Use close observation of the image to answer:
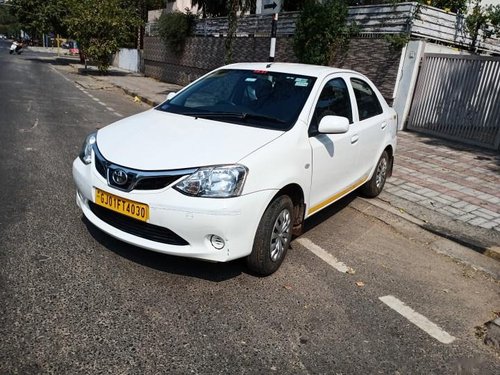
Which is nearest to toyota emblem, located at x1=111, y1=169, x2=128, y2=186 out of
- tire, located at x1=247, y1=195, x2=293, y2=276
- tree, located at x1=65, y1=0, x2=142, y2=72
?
tire, located at x1=247, y1=195, x2=293, y2=276

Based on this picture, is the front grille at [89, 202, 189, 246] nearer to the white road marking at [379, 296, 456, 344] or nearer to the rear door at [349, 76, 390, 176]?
the white road marking at [379, 296, 456, 344]

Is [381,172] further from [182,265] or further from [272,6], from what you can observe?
[272,6]

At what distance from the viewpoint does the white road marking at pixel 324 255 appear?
3.83 meters

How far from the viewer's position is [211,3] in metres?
19.3

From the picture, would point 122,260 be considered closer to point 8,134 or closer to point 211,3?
point 8,134

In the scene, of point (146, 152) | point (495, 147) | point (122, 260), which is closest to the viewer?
point (146, 152)

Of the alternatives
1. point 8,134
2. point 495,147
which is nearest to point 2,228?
point 8,134

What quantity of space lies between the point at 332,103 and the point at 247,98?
862 millimetres

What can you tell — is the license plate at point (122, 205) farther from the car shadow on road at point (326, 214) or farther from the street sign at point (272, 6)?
the street sign at point (272, 6)

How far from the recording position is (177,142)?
330 centimetres

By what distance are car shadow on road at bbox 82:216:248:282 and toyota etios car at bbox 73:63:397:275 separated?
260mm

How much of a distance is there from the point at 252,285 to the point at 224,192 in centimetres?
87

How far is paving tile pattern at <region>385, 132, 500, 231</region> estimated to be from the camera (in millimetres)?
5656

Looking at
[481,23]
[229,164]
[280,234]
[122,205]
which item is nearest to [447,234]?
[280,234]
